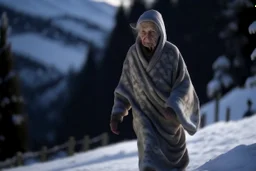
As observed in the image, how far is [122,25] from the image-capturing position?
3869 cm

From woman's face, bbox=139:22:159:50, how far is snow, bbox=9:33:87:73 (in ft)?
291

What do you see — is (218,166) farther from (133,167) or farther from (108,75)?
(108,75)

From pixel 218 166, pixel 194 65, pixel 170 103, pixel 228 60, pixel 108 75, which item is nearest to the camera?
pixel 170 103

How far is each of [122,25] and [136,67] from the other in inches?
1352

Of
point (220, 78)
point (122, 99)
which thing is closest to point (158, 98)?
point (122, 99)

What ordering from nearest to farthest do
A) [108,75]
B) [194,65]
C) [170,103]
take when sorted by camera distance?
1. [170,103]
2. [194,65]
3. [108,75]

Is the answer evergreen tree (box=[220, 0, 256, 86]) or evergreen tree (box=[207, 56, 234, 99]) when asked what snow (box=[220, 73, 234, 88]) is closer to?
evergreen tree (box=[207, 56, 234, 99])

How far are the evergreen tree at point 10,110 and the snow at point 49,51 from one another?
70.1m

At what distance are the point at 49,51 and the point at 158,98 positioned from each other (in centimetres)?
10482

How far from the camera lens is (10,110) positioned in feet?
73.0

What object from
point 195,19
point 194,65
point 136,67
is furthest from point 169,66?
point 195,19

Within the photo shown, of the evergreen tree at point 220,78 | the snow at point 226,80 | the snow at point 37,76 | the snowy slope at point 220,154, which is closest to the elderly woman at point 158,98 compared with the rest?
the snowy slope at point 220,154

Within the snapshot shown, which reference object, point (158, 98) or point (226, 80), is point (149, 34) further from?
point (226, 80)

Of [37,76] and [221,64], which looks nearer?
[221,64]
